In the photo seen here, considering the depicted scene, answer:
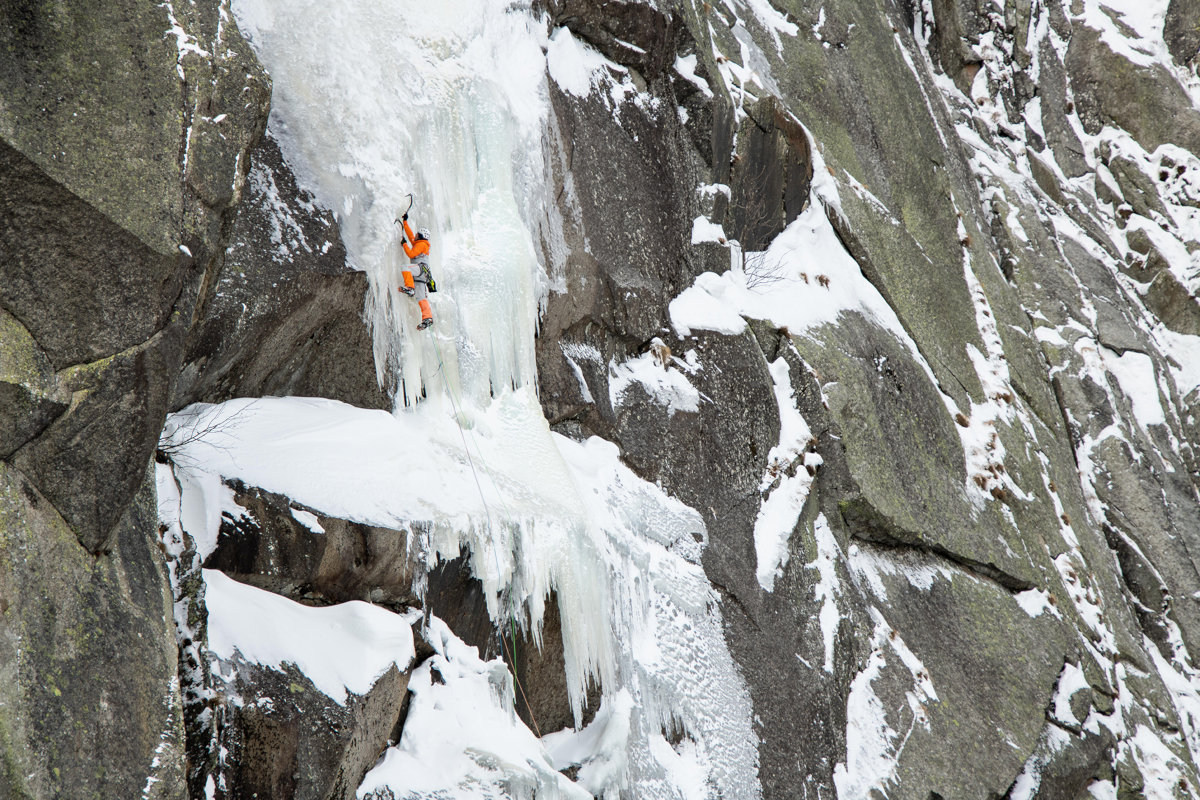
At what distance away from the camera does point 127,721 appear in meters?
3.03

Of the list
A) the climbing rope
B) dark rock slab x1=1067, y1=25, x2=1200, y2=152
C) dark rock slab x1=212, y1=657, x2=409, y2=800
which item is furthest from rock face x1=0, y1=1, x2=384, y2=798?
dark rock slab x1=1067, y1=25, x2=1200, y2=152

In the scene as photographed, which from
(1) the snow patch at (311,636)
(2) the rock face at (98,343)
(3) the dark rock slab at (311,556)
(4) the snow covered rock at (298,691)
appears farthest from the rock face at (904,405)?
(2) the rock face at (98,343)

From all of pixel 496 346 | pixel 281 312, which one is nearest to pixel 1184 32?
pixel 496 346

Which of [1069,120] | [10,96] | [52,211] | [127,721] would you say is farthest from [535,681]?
[1069,120]

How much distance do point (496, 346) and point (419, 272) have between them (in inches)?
30.9

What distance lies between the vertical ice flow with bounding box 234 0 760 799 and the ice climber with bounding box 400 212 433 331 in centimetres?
8

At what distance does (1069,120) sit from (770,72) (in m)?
7.58

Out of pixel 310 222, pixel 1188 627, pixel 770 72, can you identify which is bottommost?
pixel 1188 627

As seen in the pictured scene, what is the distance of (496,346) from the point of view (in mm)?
5941

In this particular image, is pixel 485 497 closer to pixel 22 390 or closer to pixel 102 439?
pixel 102 439

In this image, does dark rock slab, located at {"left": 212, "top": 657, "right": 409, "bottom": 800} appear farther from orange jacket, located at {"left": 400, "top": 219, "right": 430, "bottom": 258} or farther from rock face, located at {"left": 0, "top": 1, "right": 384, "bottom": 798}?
orange jacket, located at {"left": 400, "top": 219, "right": 430, "bottom": 258}

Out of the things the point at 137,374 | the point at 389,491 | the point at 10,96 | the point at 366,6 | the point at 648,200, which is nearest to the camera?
the point at 10,96

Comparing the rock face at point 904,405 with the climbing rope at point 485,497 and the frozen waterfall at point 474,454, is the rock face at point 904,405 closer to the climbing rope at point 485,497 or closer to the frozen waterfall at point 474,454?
the frozen waterfall at point 474,454

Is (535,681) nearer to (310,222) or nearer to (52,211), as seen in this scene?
(310,222)
